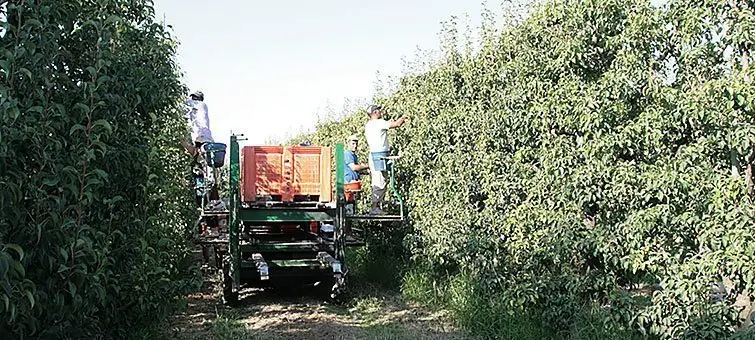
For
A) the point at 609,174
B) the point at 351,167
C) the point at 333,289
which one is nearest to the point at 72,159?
the point at 609,174

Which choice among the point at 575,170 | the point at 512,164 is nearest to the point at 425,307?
the point at 512,164

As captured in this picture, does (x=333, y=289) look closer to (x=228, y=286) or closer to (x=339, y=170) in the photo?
(x=228, y=286)

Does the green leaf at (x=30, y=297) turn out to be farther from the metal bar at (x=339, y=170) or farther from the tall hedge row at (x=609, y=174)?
the metal bar at (x=339, y=170)

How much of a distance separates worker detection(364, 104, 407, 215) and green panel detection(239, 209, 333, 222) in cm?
156

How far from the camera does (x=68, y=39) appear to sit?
4441 mm

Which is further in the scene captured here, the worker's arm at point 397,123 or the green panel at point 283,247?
the worker's arm at point 397,123

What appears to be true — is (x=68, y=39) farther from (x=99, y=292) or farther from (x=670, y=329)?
(x=670, y=329)

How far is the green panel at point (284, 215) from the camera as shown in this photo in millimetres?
10031

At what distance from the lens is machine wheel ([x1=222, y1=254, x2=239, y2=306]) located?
32.0 ft

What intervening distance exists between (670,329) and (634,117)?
1.98m

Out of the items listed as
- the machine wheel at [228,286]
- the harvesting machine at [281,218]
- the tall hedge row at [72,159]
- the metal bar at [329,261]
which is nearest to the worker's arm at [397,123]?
the harvesting machine at [281,218]

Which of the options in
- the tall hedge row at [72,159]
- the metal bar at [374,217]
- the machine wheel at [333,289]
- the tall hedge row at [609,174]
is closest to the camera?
the tall hedge row at [72,159]

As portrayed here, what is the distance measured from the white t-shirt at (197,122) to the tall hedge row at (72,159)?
5706mm

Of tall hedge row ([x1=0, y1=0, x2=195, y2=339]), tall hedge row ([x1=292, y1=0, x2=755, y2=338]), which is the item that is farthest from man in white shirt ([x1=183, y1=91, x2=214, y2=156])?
tall hedge row ([x1=0, y1=0, x2=195, y2=339])
